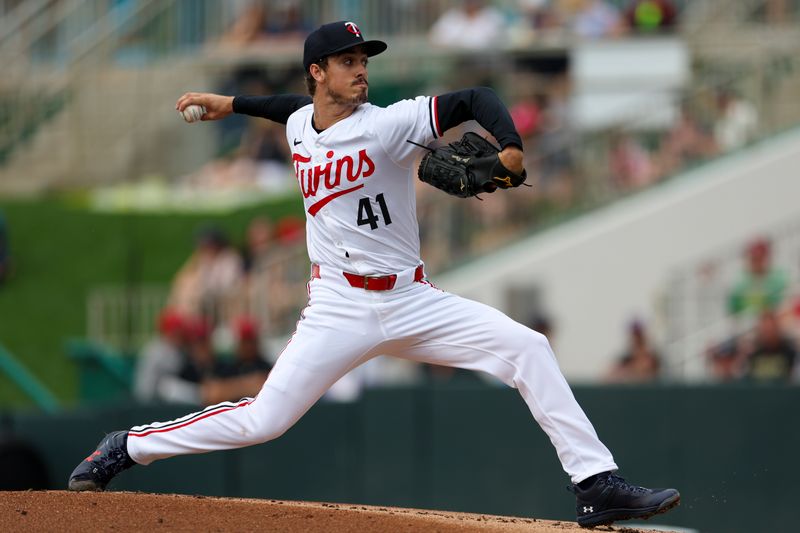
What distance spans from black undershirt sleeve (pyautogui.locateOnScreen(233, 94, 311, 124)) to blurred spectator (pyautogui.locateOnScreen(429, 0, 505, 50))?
10.7 metres

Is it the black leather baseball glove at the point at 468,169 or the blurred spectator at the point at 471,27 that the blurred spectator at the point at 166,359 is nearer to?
the blurred spectator at the point at 471,27

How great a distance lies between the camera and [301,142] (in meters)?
7.41

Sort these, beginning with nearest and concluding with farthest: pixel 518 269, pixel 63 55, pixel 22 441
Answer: pixel 22 441
pixel 518 269
pixel 63 55

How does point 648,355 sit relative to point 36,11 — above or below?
below

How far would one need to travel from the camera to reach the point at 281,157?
62.6ft

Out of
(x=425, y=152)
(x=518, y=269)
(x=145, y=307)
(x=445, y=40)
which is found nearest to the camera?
(x=425, y=152)

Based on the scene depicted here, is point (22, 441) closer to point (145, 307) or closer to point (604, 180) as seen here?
point (145, 307)

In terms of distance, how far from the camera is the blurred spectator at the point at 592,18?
17.9m

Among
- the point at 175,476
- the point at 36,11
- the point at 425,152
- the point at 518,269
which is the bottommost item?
the point at 175,476

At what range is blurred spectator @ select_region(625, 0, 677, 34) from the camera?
1772 cm

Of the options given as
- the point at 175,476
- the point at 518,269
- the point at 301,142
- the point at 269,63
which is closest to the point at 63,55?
the point at 269,63

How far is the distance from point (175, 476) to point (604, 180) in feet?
19.2

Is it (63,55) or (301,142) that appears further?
(63,55)

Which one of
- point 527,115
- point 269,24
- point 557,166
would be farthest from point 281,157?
point 557,166
